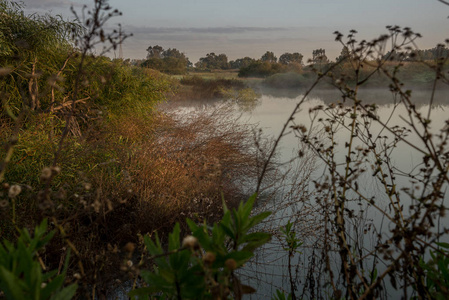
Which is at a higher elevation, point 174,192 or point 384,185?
point 384,185

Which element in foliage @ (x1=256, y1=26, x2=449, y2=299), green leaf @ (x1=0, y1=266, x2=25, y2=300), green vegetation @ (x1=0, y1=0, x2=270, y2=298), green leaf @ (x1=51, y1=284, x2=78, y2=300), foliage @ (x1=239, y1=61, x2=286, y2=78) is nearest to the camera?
green leaf @ (x1=0, y1=266, x2=25, y2=300)

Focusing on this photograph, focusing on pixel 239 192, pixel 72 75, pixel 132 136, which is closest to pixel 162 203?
pixel 239 192

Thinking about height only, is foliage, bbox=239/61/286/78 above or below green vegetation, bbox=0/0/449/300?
below

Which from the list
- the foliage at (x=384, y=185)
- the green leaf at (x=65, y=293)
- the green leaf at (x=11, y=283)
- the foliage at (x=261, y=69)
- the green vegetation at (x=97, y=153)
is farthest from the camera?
the foliage at (x=261, y=69)

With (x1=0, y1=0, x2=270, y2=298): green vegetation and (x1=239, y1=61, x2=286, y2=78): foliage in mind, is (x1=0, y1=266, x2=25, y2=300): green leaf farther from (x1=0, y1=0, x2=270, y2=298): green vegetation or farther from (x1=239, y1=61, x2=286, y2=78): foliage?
(x1=239, y1=61, x2=286, y2=78): foliage

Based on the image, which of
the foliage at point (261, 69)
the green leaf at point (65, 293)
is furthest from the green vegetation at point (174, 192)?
the foliage at point (261, 69)

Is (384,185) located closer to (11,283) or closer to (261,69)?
(11,283)

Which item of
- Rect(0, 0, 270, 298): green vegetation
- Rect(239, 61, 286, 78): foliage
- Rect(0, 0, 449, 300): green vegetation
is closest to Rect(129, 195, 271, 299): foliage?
Rect(0, 0, 449, 300): green vegetation

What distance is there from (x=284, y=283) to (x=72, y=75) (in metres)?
6.79

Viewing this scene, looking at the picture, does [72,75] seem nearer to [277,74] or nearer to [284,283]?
[284,283]

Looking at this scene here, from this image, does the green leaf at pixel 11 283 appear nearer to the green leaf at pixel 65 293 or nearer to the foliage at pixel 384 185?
the green leaf at pixel 65 293

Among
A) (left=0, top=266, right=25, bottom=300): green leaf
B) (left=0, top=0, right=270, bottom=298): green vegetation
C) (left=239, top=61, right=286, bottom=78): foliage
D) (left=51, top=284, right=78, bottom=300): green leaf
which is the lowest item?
(left=239, top=61, right=286, bottom=78): foliage

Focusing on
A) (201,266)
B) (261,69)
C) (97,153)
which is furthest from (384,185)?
(261,69)

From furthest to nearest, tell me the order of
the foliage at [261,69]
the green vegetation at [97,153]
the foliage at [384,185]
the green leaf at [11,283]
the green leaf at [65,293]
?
the foliage at [261,69], the green vegetation at [97,153], the foliage at [384,185], the green leaf at [65,293], the green leaf at [11,283]
